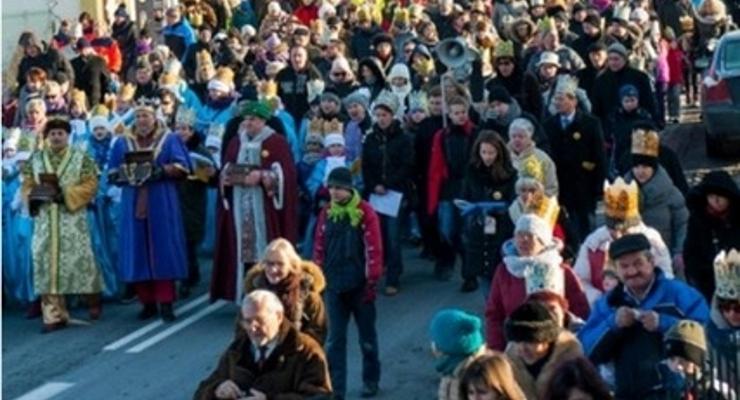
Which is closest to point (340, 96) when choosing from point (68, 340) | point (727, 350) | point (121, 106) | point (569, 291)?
point (121, 106)

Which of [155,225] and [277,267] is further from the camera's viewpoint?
[155,225]

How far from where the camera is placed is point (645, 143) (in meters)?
14.9

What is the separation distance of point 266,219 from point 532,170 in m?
3.15

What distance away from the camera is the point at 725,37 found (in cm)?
2466

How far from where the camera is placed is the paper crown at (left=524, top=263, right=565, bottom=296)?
11648 mm

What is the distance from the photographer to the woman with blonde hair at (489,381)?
8.84m

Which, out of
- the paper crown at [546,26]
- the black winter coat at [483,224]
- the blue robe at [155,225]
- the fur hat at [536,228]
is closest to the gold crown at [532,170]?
the black winter coat at [483,224]

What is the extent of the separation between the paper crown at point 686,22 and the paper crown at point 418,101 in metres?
11.0

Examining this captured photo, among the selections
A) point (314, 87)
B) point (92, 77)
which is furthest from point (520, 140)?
point (92, 77)

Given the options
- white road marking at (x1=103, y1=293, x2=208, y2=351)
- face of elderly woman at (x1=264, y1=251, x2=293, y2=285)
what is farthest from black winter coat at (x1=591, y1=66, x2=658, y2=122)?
face of elderly woman at (x1=264, y1=251, x2=293, y2=285)

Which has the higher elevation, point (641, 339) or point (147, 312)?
point (641, 339)

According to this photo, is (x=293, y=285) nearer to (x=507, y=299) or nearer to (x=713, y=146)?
(x=507, y=299)

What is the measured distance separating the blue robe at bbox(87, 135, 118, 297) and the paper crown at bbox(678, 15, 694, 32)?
14097 millimetres

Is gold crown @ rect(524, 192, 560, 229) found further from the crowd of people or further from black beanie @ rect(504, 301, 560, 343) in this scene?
black beanie @ rect(504, 301, 560, 343)
